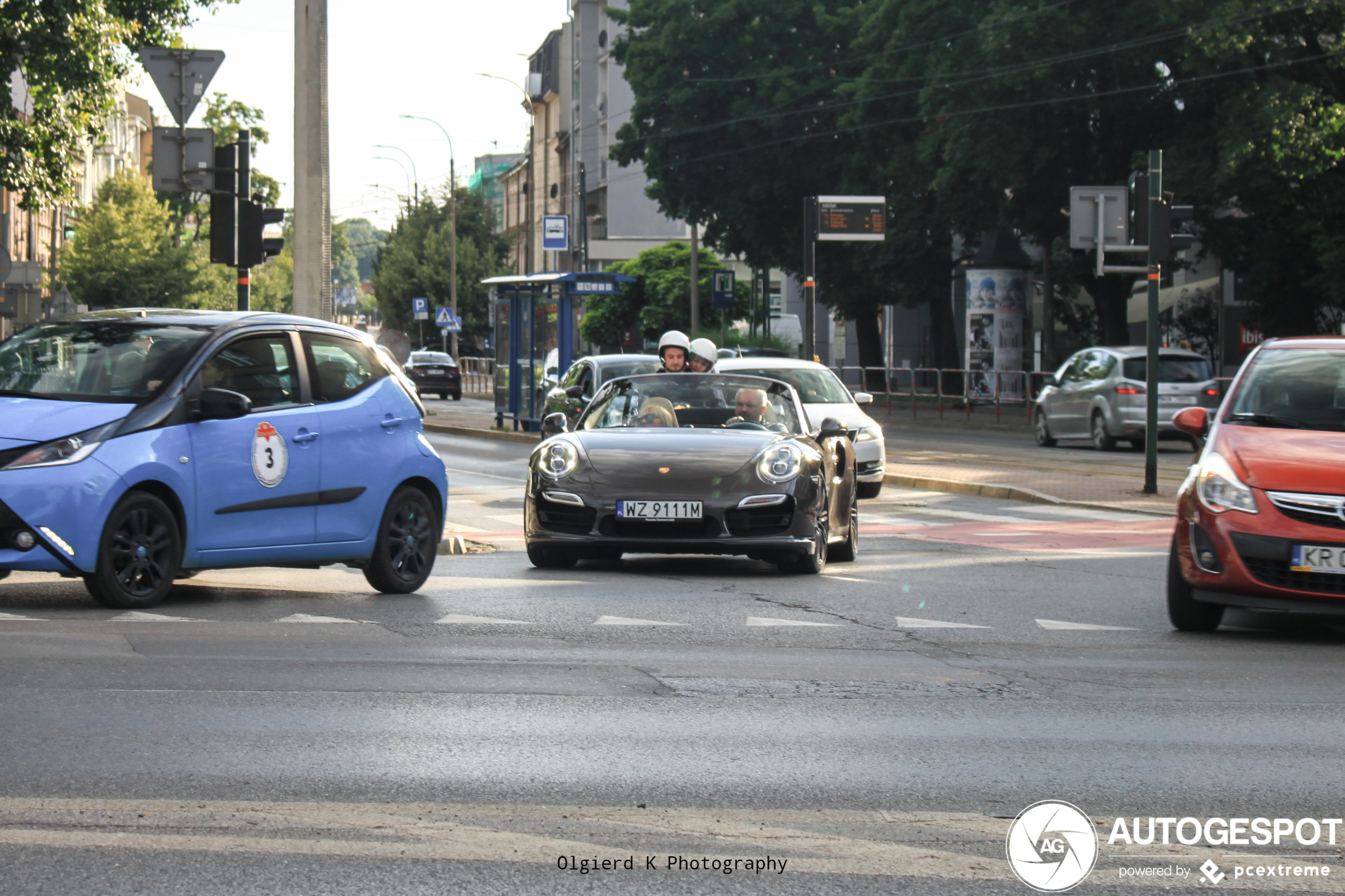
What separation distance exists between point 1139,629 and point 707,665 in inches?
108

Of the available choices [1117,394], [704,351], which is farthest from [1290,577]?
[1117,394]

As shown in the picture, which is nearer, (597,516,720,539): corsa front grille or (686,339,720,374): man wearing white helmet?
(597,516,720,539): corsa front grille

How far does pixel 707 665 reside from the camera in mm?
7695

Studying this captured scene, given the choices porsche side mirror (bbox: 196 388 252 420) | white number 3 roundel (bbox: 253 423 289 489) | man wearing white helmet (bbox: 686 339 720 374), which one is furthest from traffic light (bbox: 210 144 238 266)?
porsche side mirror (bbox: 196 388 252 420)

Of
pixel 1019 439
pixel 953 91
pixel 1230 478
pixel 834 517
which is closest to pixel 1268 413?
pixel 1230 478

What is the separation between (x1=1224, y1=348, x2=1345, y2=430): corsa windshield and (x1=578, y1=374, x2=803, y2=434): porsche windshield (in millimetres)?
3422

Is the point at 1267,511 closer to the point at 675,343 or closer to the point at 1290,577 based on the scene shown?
the point at 1290,577

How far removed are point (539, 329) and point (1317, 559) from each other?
84.8 feet

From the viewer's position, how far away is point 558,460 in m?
11.4

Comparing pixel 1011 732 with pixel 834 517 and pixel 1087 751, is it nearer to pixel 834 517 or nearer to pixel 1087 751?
pixel 1087 751

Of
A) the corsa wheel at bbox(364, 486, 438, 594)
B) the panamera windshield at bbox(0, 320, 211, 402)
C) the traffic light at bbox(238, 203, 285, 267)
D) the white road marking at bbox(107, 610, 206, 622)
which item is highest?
the traffic light at bbox(238, 203, 285, 267)

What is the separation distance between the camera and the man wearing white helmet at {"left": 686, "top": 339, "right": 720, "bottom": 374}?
47.2 ft

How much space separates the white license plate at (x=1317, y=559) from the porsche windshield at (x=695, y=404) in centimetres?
438

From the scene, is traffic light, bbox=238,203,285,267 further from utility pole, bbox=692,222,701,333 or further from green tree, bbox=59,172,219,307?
green tree, bbox=59,172,219,307
